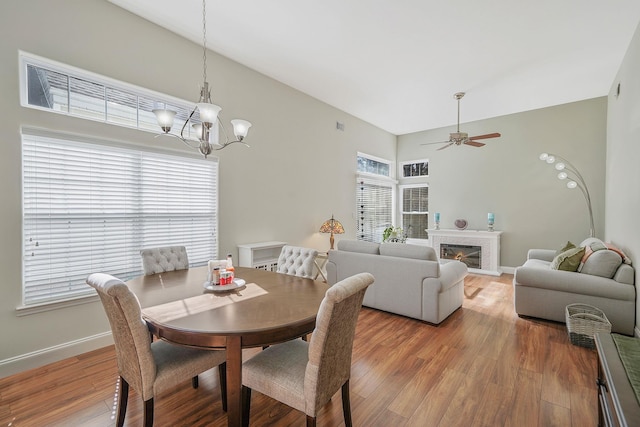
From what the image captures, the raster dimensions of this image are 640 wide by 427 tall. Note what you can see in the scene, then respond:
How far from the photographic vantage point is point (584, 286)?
3.23 metres

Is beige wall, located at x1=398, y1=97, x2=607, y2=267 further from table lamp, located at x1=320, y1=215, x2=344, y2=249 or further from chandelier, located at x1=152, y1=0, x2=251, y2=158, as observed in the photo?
chandelier, located at x1=152, y1=0, x2=251, y2=158

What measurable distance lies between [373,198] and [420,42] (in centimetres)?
395

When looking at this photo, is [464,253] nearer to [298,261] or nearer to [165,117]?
[298,261]

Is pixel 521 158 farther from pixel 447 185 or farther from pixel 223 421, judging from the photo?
pixel 223 421

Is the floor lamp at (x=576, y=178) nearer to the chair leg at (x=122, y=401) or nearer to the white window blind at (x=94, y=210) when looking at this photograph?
the white window blind at (x=94, y=210)

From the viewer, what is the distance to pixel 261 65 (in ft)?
13.5

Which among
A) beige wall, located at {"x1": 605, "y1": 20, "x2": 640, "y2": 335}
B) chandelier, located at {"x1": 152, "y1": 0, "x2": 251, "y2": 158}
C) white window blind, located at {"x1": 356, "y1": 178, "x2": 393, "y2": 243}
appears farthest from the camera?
white window blind, located at {"x1": 356, "y1": 178, "x2": 393, "y2": 243}

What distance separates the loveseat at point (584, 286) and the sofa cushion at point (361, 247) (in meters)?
1.78

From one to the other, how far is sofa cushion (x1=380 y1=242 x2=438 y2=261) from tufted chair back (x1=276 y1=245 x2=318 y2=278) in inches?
48.5

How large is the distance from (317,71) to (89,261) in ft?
12.1

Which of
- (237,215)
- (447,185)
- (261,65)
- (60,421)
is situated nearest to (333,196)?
(237,215)

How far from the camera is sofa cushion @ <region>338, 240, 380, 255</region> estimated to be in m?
3.90

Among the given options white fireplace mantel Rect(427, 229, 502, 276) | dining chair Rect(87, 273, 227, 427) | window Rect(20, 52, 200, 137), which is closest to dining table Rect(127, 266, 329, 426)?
dining chair Rect(87, 273, 227, 427)

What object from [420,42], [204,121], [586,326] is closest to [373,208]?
[420,42]
